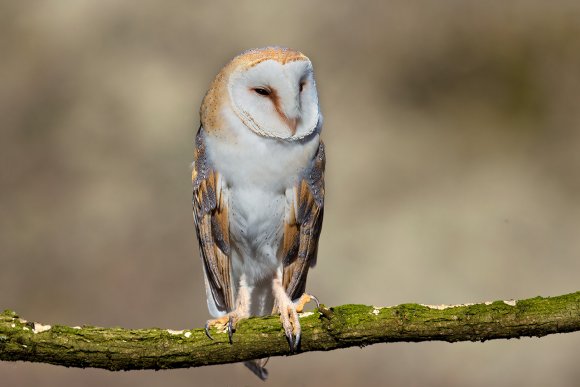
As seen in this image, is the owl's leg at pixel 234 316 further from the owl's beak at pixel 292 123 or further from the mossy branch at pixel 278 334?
the owl's beak at pixel 292 123

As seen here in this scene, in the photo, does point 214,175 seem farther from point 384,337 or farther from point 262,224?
point 384,337

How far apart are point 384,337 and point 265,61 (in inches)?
33.4

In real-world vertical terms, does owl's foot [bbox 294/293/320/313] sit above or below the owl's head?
below

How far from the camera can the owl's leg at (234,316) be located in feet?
7.37

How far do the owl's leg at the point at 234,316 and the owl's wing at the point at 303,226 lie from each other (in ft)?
0.48

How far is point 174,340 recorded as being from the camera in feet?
7.21

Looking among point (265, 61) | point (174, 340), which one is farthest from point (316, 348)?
point (265, 61)

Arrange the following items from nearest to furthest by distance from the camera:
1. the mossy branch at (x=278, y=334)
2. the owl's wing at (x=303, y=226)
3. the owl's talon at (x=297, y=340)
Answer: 1. the mossy branch at (x=278, y=334)
2. the owl's talon at (x=297, y=340)
3. the owl's wing at (x=303, y=226)

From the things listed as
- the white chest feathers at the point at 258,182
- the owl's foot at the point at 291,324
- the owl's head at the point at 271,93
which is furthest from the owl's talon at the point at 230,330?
the owl's head at the point at 271,93

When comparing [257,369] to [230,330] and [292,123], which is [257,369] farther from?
[292,123]

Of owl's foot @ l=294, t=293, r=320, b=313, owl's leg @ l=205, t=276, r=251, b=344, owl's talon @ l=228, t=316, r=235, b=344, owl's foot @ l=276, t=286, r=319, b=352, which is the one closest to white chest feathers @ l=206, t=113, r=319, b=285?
owl's leg @ l=205, t=276, r=251, b=344

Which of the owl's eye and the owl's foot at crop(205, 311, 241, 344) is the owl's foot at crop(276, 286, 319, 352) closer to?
the owl's foot at crop(205, 311, 241, 344)

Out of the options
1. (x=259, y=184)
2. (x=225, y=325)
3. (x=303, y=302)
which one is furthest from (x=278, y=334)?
(x=259, y=184)

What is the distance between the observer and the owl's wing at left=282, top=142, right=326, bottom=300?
102 inches
